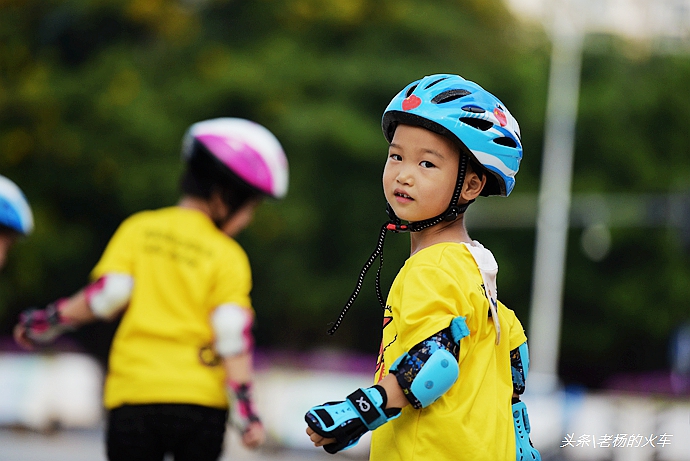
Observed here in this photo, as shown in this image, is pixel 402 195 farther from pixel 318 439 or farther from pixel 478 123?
pixel 318 439

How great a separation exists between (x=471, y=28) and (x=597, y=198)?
230 inches

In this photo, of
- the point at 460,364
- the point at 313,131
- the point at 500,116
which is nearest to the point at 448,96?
the point at 500,116

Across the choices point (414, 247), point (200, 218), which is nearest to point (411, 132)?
point (414, 247)

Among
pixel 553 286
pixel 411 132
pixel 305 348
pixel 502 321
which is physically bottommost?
pixel 305 348

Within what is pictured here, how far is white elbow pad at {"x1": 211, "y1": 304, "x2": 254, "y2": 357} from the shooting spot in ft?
15.3

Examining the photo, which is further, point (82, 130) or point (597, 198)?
point (597, 198)

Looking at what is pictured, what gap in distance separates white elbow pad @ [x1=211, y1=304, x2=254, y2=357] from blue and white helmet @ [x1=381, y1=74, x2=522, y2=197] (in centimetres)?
161

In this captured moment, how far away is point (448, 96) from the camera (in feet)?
10.8

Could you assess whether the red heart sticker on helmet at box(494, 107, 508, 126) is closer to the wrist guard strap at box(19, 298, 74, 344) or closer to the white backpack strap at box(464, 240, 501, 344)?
the white backpack strap at box(464, 240, 501, 344)

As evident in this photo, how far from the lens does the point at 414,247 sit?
11.2 ft

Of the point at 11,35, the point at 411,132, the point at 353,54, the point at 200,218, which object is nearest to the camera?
the point at 411,132

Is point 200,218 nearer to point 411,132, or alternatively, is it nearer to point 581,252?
point 411,132

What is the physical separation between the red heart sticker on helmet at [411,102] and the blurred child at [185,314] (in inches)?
68.5

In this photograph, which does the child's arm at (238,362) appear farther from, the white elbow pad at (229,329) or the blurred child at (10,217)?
the blurred child at (10,217)
